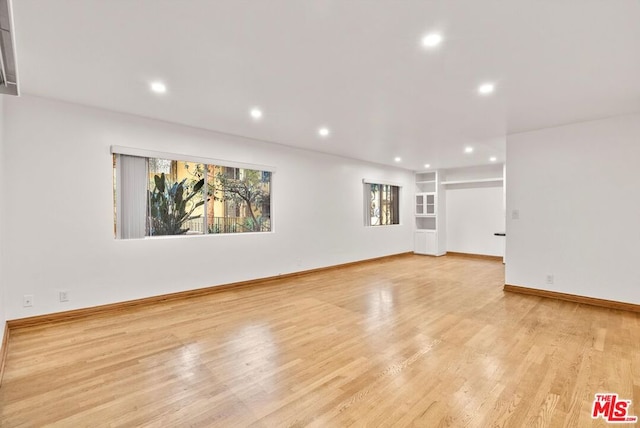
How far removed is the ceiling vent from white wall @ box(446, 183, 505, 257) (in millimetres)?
8911

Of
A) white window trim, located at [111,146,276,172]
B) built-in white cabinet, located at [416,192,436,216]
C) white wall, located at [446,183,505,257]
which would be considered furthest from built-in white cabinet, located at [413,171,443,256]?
white window trim, located at [111,146,276,172]

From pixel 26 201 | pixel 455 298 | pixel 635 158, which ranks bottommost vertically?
pixel 455 298


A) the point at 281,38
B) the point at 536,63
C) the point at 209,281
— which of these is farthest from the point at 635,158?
the point at 209,281

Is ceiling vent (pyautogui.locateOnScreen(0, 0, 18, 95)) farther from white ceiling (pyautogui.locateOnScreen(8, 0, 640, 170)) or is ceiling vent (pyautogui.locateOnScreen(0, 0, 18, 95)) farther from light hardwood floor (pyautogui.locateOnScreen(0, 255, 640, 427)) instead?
light hardwood floor (pyautogui.locateOnScreen(0, 255, 640, 427))

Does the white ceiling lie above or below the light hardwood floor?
above

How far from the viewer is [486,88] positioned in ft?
10.0

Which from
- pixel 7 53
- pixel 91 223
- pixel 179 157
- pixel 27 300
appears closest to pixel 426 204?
pixel 179 157

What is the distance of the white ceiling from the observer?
6.23 ft

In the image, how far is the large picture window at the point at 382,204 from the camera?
7602 mm

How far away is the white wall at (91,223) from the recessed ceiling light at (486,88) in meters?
3.47

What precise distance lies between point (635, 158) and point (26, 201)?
717cm

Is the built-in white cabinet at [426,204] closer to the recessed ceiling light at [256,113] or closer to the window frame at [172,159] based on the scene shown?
the window frame at [172,159]

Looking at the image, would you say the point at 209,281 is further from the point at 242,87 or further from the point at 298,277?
the point at 242,87

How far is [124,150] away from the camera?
3867 millimetres
